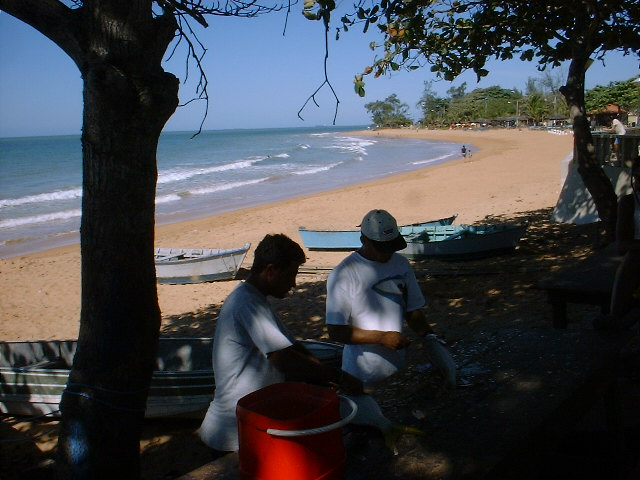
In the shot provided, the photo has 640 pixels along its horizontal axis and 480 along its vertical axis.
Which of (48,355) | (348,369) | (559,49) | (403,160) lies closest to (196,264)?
(48,355)

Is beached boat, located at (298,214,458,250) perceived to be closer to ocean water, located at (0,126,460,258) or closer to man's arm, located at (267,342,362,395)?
ocean water, located at (0,126,460,258)

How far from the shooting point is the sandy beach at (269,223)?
1101cm

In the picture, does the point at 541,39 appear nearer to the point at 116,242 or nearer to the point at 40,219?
the point at 116,242

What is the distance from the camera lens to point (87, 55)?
2.73 meters

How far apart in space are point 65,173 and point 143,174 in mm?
49581

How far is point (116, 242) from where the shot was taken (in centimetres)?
275

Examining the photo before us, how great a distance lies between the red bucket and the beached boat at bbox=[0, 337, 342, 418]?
132 inches

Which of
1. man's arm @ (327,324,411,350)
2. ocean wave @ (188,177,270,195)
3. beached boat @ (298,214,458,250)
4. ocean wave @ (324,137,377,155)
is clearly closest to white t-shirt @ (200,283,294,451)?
man's arm @ (327,324,411,350)

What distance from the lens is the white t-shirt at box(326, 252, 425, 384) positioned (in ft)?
9.84

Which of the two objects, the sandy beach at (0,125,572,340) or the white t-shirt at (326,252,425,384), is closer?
the white t-shirt at (326,252,425,384)

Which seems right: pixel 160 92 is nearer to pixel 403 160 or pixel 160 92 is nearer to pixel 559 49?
pixel 559 49

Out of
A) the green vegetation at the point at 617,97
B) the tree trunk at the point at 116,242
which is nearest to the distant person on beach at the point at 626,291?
the tree trunk at the point at 116,242

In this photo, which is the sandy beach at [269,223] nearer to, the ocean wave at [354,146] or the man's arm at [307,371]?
the man's arm at [307,371]

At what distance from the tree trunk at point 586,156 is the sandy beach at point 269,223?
5.75 m
